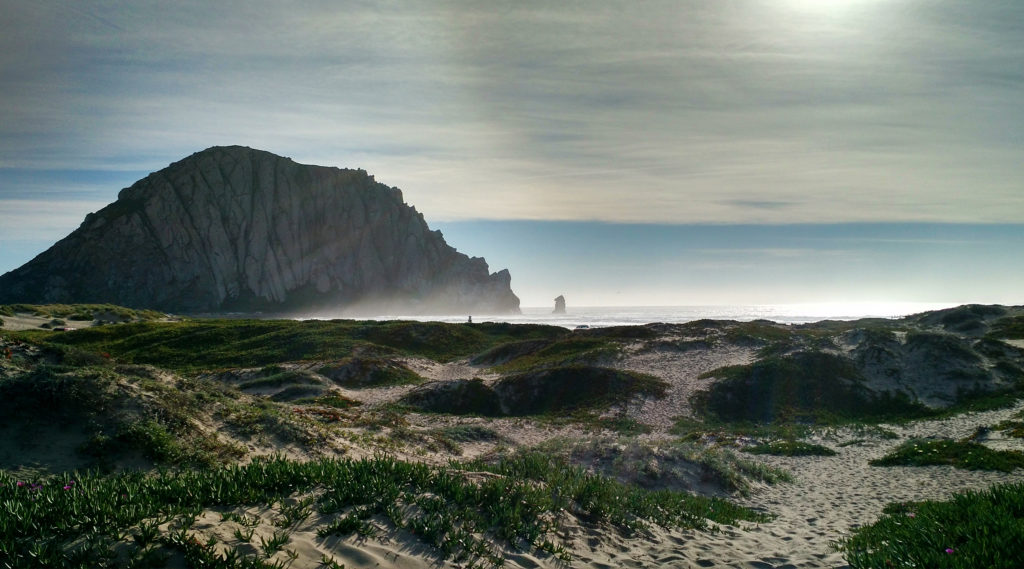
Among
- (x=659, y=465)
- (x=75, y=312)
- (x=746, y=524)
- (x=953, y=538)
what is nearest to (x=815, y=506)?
(x=659, y=465)

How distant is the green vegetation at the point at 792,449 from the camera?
2350 cm

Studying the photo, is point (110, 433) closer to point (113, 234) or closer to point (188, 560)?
point (188, 560)

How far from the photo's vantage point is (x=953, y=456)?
781 inches

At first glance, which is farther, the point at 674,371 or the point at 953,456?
the point at 674,371

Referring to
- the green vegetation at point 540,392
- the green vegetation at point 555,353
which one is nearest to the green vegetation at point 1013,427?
the green vegetation at point 540,392

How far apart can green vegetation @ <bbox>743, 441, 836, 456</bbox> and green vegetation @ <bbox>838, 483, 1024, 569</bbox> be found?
1420cm

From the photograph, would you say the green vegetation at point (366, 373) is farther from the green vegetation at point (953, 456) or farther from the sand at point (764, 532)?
the green vegetation at point (953, 456)

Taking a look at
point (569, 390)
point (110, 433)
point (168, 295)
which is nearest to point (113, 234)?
point (168, 295)

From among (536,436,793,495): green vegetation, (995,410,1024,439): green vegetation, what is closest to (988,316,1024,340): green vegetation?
(995,410,1024,439): green vegetation

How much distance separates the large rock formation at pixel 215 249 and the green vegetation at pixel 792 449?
6877 inches

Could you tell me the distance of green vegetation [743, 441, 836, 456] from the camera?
23.5 meters

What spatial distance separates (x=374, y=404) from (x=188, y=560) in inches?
1119

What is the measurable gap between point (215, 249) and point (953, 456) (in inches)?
7493

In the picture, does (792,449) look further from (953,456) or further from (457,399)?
(457,399)
